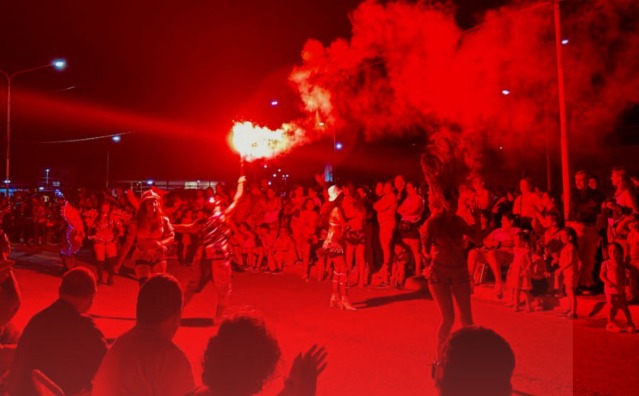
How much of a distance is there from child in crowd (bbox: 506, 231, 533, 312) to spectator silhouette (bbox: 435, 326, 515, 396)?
26.1 ft

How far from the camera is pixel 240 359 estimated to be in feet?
8.73

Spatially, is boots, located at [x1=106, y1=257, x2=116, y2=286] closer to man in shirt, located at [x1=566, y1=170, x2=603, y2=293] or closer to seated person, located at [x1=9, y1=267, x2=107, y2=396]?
man in shirt, located at [x1=566, y1=170, x2=603, y2=293]

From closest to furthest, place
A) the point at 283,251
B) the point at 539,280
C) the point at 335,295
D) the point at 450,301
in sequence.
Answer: the point at 450,301
the point at 335,295
the point at 539,280
the point at 283,251

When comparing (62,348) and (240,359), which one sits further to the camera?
(62,348)

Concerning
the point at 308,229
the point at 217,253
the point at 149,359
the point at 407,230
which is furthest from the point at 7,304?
the point at 308,229

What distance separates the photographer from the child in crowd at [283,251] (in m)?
15.2

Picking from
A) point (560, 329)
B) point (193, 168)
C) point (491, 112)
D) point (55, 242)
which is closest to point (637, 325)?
point (560, 329)

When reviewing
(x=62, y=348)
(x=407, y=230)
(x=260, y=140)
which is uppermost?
(x=260, y=140)

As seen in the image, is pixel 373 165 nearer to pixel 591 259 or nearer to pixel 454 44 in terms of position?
pixel 454 44

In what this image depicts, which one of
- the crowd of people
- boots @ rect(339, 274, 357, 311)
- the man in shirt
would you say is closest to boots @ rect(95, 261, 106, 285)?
the crowd of people

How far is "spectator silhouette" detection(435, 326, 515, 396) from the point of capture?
93.6 inches

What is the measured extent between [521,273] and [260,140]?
16.7 feet

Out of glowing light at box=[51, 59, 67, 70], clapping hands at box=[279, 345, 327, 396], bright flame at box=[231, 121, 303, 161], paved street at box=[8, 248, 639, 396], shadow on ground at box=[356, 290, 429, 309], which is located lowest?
paved street at box=[8, 248, 639, 396]

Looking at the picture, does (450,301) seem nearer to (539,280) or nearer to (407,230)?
(539,280)
